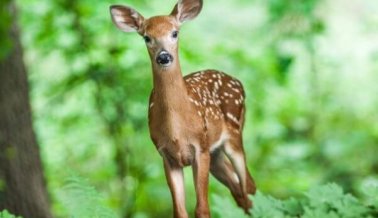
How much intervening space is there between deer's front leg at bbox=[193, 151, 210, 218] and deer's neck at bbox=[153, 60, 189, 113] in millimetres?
159

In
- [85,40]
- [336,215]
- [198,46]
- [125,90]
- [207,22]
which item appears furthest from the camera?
[207,22]

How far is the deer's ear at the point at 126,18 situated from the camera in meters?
2.72

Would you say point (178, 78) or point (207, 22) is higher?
point (207, 22)

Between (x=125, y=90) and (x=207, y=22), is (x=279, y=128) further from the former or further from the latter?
(x=125, y=90)

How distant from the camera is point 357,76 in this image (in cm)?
1034

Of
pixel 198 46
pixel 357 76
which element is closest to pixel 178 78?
pixel 198 46

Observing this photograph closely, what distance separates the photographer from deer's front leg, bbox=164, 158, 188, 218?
273cm

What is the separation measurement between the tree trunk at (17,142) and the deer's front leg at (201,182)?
270 centimetres

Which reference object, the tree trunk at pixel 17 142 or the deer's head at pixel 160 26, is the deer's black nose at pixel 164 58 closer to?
the deer's head at pixel 160 26

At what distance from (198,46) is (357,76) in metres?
3.23

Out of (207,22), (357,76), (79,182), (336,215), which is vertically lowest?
(336,215)

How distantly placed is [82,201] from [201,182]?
0.37 m

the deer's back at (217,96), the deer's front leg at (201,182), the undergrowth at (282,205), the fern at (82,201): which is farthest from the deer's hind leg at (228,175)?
the fern at (82,201)

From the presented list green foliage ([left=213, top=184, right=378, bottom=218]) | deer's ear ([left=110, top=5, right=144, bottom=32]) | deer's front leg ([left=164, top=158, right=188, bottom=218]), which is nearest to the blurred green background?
deer's front leg ([left=164, top=158, right=188, bottom=218])
